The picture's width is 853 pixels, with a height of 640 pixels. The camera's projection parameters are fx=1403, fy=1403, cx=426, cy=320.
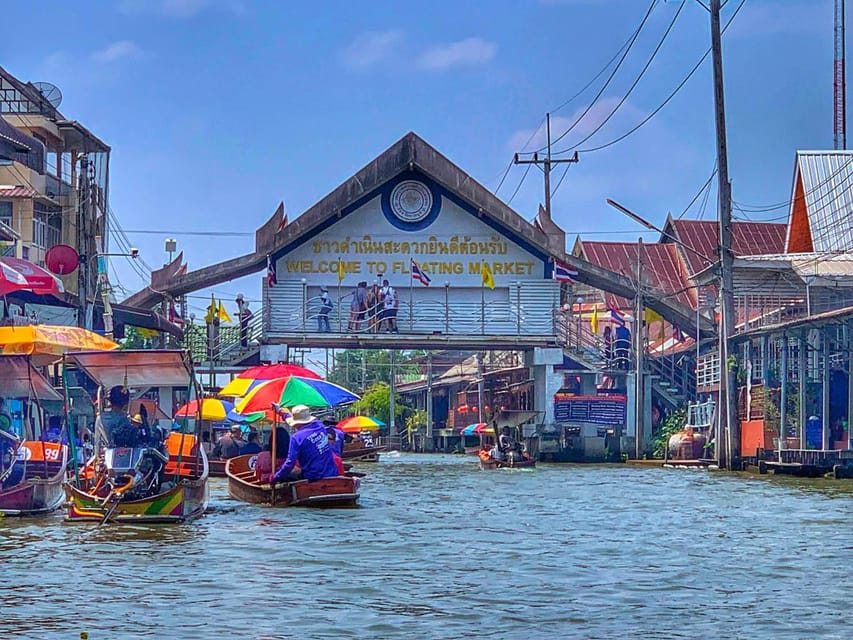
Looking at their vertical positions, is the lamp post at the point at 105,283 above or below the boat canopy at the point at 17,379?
above

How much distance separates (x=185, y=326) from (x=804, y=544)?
30.3 m

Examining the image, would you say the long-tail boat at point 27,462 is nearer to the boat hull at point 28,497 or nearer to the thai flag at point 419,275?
the boat hull at point 28,497

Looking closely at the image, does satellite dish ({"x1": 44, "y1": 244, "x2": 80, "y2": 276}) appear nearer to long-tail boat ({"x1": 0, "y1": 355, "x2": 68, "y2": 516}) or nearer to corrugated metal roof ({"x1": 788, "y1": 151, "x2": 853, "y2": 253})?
long-tail boat ({"x1": 0, "y1": 355, "x2": 68, "y2": 516})

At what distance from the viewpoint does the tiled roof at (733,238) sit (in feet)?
180

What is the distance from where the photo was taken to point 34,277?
2675 cm

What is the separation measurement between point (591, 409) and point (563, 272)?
4.41m

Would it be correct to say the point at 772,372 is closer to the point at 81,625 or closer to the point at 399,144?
the point at 399,144

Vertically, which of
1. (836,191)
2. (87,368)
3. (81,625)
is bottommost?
(81,625)

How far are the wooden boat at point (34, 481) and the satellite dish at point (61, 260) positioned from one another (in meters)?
13.9

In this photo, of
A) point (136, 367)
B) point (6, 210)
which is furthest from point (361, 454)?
point (136, 367)

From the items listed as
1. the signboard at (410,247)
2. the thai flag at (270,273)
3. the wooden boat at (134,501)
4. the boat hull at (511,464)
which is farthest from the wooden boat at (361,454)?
the wooden boat at (134,501)

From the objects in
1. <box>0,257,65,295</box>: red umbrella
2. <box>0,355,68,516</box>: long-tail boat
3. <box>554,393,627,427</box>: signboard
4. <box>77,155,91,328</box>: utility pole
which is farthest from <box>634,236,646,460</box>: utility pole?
<box>0,355,68,516</box>: long-tail boat

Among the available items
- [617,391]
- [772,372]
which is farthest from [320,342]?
[772,372]

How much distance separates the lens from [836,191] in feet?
141
